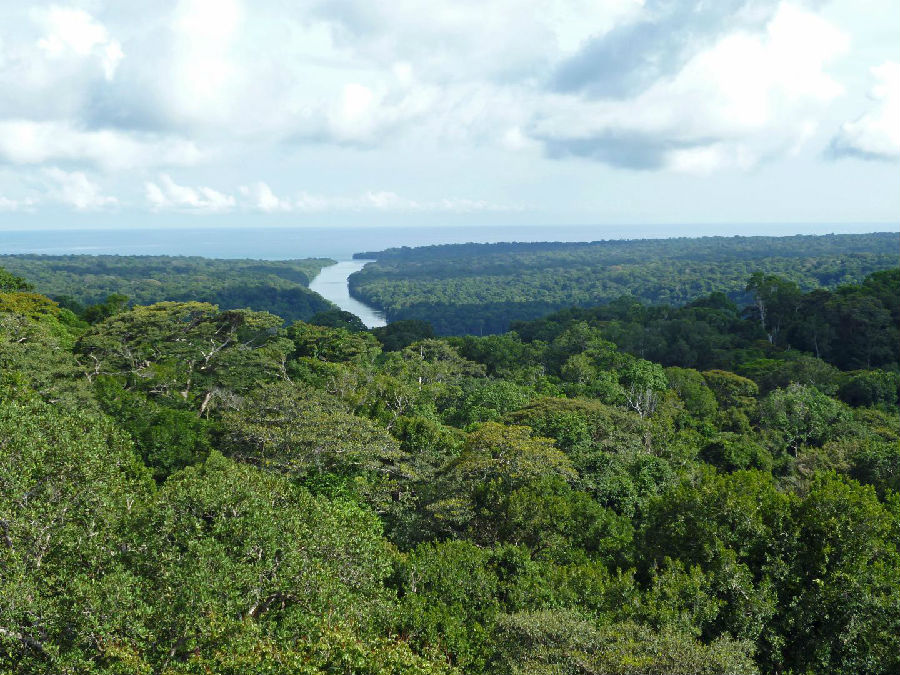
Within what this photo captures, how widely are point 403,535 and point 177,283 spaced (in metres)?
135

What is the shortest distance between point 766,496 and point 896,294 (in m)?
53.0

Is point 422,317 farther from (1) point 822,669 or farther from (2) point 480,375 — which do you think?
(1) point 822,669

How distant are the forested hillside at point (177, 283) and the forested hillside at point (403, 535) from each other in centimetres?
8444

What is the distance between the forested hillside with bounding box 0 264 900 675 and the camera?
9.82 meters

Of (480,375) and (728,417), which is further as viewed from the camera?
(480,375)

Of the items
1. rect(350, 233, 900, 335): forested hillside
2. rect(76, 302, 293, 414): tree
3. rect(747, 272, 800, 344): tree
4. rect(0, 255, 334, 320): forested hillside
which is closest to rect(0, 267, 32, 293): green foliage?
rect(76, 302, 293, 414): tree

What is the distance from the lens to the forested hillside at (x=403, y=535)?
9.82 m

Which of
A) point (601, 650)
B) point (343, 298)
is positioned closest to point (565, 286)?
point (343, 298)

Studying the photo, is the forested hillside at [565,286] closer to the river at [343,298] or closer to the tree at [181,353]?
the river at [343,298]

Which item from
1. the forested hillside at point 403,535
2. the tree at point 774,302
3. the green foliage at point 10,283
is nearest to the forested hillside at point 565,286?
the tree at point 774,302

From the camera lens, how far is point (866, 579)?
12.3m

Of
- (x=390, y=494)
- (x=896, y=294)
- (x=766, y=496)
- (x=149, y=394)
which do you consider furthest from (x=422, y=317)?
(x=766, y=496)

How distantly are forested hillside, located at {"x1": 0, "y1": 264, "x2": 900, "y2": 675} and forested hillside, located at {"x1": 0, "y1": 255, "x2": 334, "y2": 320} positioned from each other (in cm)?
8444

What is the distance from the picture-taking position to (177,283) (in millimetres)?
138750
